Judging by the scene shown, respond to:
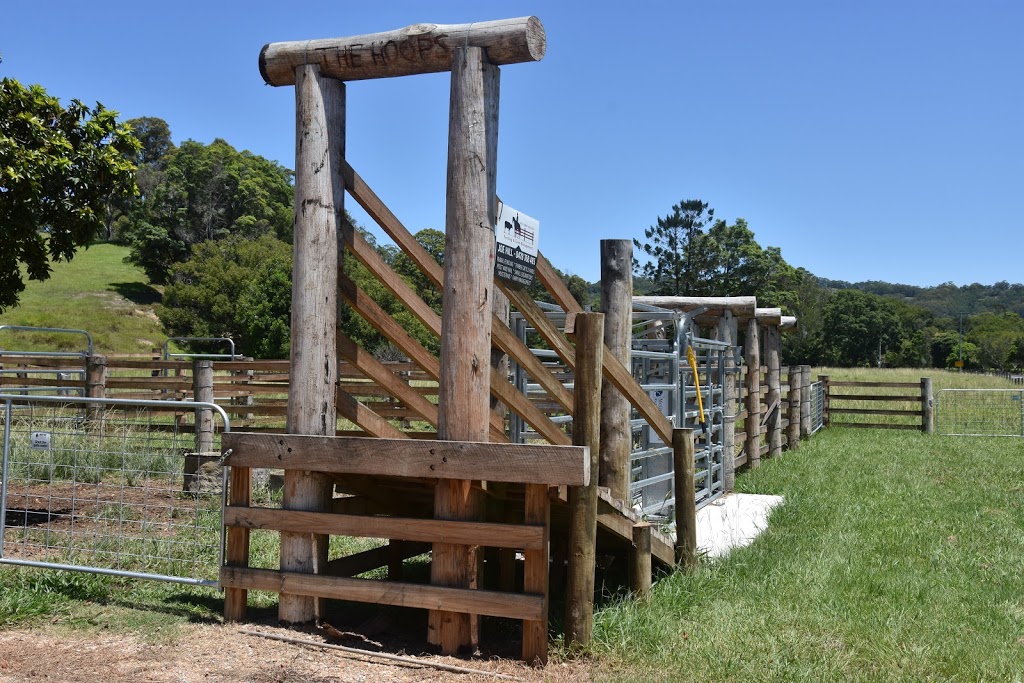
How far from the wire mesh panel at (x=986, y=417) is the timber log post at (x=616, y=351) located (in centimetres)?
1518

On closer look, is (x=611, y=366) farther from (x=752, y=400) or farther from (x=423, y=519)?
(x=752, y=400)

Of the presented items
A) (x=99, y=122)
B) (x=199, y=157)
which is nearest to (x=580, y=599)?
(x=99, y=122)

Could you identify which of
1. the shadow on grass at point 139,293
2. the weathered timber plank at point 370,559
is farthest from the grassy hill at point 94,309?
the weathered timber plank at point 370,559

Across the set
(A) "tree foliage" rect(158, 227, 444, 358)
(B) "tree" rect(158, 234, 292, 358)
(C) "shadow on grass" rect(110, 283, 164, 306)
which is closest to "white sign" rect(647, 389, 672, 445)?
(A) "tree foliage" rect(158, 227, 444, 358)

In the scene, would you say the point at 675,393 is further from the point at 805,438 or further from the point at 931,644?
the point at 805,438

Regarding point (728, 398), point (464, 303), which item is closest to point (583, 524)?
point (464, 303)

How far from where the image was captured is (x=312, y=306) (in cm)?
504

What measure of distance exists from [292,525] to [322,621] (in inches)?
23.3

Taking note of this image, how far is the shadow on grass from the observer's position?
56125mm

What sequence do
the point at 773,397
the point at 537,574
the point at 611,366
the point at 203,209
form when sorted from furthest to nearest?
the point at 203,209
the point at 773,397
the point at 611,366
the point at 537,574

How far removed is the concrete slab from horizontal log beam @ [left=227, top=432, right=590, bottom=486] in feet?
8.83

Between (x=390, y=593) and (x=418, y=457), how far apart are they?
0.75 metres

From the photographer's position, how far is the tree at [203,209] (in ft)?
210

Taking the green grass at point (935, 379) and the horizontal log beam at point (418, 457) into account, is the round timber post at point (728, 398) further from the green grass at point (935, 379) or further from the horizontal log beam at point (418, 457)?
the green grass at point (935, 379)
